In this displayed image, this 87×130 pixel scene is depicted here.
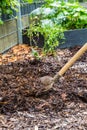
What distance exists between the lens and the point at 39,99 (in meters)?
3.69

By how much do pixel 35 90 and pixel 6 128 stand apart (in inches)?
35.3

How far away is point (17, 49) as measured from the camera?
7.08 m

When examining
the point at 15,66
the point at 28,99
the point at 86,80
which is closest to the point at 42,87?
the point at 28,99

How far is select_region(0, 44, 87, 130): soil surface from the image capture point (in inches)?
124

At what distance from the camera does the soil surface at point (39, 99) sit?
3.15m

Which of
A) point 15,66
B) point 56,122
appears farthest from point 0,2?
point 56,122

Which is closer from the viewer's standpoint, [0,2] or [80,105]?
[80,105]

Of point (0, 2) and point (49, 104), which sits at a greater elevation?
point (0, 2)

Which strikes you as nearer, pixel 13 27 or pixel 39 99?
pixel 39 99

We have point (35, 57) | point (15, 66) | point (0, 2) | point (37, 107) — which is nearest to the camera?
point (37, 107)

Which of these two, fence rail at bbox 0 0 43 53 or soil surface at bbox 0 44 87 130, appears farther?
fence rail at bbox 0 0 43 53

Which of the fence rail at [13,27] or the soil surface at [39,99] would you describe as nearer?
the soil surface at [39,99]

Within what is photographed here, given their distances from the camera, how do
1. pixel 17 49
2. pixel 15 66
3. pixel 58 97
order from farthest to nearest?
pixel 17 49, pixel 15 66, pixel 58 97

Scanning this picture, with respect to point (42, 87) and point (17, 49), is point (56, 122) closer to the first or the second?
point (42, 87)
